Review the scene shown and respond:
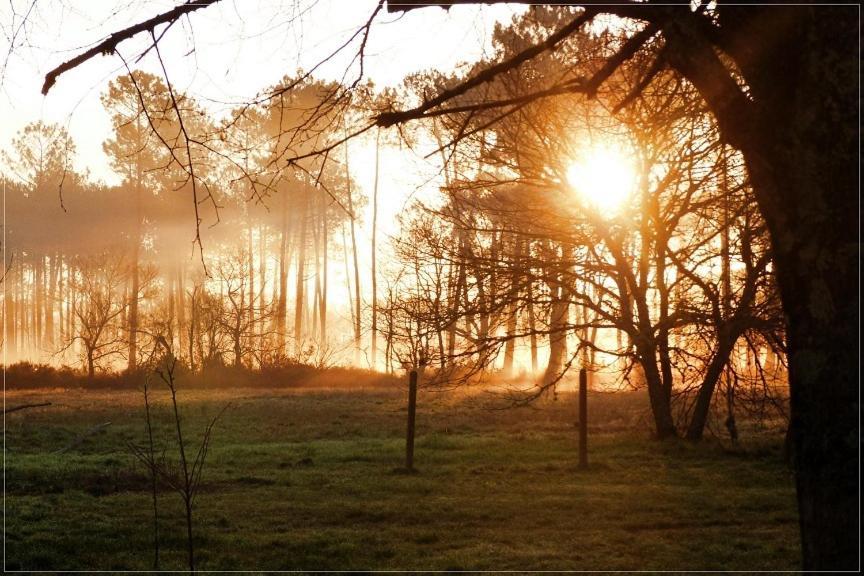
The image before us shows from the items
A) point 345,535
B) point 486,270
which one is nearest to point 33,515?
point 345,535

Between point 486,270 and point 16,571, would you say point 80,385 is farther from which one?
point 16,571

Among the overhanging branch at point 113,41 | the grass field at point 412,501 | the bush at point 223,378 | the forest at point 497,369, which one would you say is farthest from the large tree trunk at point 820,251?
the bush at point 223,378

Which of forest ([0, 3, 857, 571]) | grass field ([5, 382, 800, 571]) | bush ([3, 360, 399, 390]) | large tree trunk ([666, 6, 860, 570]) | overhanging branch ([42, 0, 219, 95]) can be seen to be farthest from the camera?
bush ([3, 360, 399, 390])

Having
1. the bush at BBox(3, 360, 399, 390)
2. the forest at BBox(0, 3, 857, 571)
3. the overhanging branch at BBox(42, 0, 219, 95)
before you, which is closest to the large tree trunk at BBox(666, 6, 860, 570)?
the forest at BBox(0, 3, 857, 571)

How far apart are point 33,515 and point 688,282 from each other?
11133 millimetres

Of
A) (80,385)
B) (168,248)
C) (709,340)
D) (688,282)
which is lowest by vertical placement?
(80,385)

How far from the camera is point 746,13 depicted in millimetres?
3387

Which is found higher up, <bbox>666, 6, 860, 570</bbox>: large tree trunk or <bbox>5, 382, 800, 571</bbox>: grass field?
<bbox>666, 6, 860, 570</bbox>: large tree trunk

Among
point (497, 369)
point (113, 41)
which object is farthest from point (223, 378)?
point (113, 41)

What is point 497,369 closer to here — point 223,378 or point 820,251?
point 820,251

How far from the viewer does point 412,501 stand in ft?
33.4

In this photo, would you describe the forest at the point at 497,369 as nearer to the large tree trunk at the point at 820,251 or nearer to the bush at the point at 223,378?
the large tree trunk at the point at 820,251

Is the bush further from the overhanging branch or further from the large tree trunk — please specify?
the large tree trunk

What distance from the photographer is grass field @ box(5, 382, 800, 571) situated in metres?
7.53
